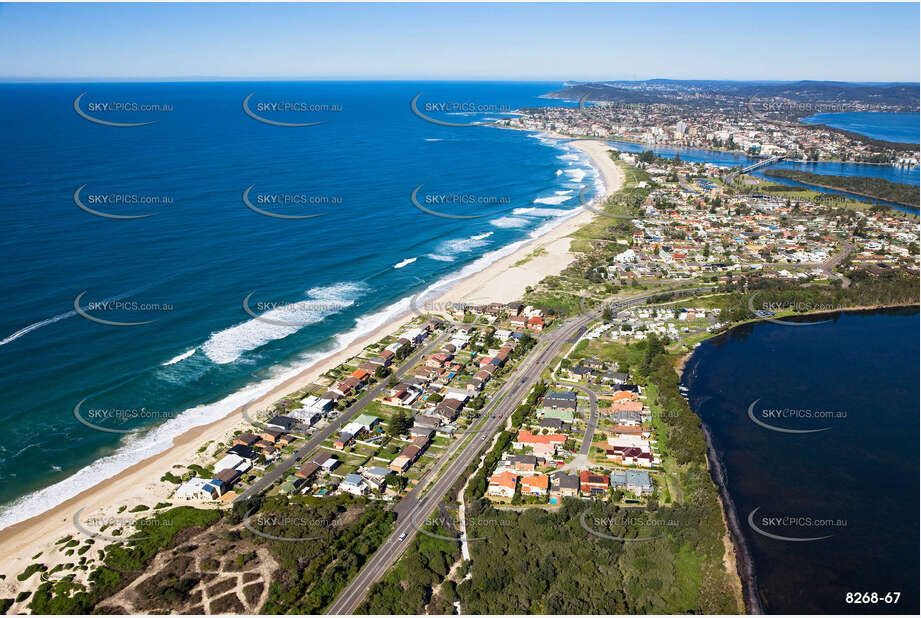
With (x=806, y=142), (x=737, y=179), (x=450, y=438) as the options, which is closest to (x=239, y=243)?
(x=450, y=438)

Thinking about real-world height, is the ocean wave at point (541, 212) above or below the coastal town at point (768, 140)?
below

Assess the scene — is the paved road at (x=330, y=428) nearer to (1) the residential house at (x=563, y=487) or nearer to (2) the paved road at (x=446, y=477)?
(2) the paved road at (x=446, y=477)

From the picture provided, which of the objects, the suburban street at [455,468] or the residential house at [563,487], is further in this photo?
the residential house at [563,487]

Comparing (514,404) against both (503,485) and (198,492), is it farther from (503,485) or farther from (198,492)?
(198,492)

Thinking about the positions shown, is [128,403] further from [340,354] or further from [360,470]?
[360,470]

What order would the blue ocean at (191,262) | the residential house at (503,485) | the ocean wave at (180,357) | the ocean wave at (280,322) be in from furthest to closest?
1. the ocean wave at (280,322)
2. the ocean wave at (180,357)
3. the blue ocean at (191,262)
4. the residential house at (503,485)

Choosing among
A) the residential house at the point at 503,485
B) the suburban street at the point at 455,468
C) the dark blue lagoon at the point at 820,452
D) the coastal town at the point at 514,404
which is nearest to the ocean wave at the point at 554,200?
the coastal town at the point at 514,404
